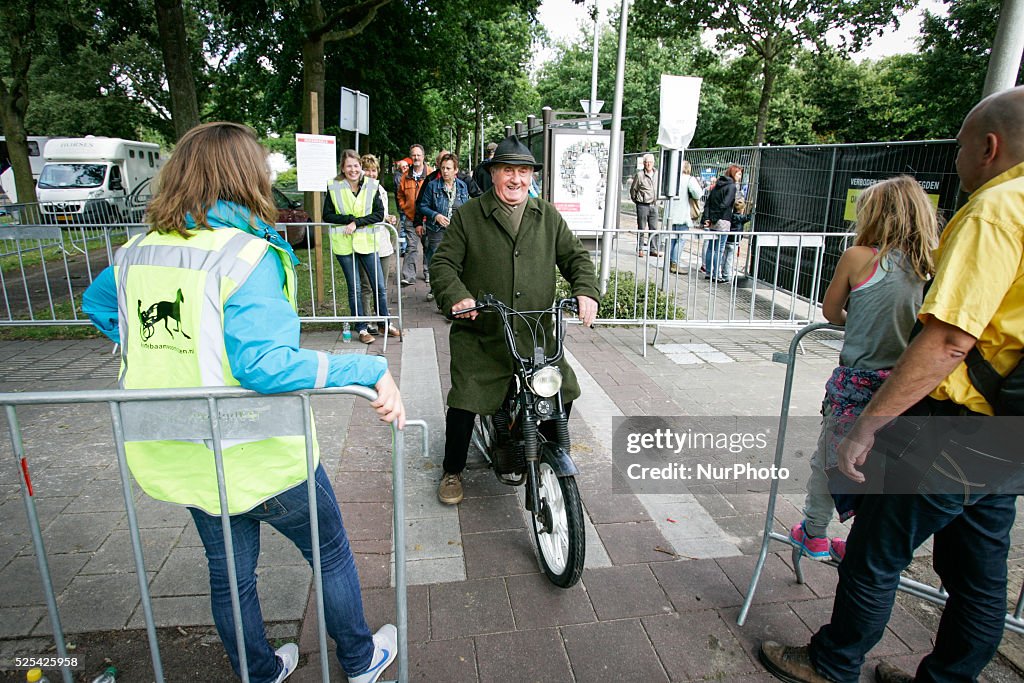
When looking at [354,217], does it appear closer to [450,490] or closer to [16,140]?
[450,490]

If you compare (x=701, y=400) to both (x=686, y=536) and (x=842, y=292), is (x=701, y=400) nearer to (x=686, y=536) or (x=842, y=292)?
(x=686, y=536)

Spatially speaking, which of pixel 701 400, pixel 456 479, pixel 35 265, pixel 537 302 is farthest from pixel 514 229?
pixel 35 265

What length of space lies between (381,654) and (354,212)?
195 inches

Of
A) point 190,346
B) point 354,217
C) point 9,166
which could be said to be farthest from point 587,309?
point 9,166

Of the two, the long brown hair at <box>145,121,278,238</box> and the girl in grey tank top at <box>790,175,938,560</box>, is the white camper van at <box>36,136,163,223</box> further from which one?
the girl in grey tank top at <box>790,175,938,560</box>

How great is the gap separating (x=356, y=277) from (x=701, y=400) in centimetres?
364

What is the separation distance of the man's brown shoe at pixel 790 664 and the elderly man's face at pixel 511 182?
88.2 inches

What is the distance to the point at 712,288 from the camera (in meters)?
6.93

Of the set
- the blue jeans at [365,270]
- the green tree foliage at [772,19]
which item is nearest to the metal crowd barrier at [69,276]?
the blue jeans at [365,270]

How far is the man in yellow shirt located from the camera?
5.55 feet

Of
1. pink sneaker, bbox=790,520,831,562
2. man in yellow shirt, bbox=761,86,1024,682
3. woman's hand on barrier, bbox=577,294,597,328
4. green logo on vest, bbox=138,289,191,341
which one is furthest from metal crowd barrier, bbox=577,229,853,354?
green logo on vest, bbox=138,289,191,341

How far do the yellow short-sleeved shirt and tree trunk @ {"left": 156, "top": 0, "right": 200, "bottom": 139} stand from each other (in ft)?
37.6

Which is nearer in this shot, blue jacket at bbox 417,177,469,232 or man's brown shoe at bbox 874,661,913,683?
man's brown shoe at bbox 874,661,913,683

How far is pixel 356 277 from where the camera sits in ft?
22.1
